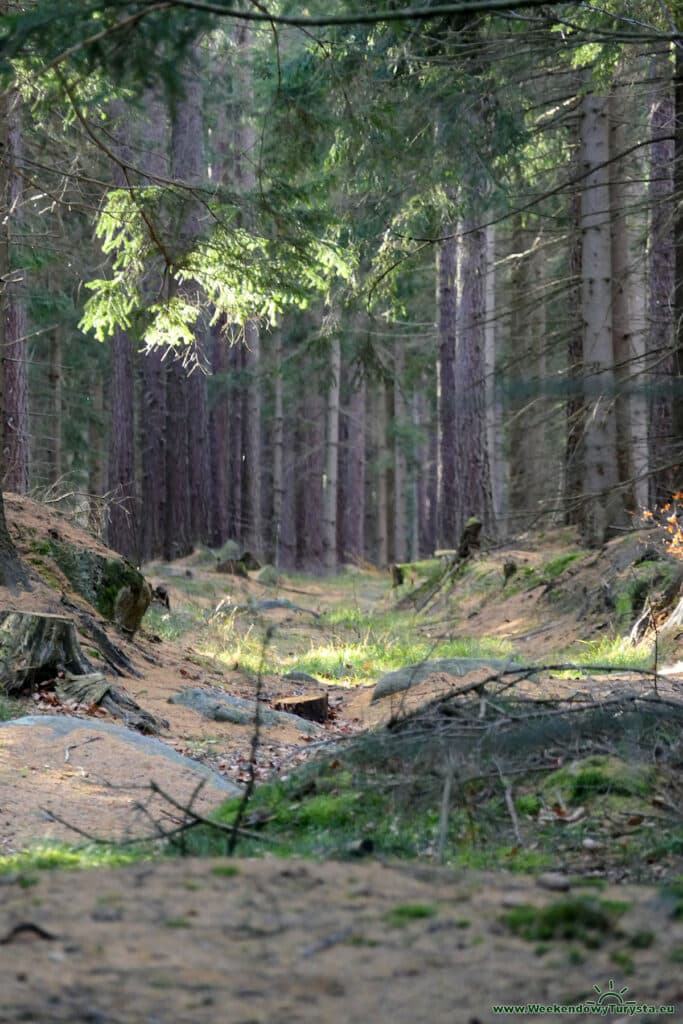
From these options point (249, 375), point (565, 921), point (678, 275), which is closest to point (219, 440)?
point (249, 375)

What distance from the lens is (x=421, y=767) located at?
5.32m

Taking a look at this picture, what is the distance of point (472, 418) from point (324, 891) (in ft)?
57.3

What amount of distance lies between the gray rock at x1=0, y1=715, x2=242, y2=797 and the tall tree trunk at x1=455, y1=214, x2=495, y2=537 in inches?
523

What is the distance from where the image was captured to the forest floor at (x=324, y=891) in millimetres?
2637

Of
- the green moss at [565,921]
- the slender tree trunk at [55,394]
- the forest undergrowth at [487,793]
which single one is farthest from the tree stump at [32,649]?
the slender tree trunk at [55,394]

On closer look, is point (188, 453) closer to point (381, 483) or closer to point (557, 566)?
point (557, 566)

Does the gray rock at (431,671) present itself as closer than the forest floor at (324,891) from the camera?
No

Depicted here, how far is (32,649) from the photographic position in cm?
877

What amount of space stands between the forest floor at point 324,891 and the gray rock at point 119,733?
0.08 metres

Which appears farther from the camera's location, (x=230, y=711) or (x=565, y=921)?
(x=230, y=711)

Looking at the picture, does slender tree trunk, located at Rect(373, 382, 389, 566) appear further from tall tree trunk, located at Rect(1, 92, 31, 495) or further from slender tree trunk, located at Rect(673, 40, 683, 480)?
slender tree trunk, located at Rect(673, 40, 683, 480)

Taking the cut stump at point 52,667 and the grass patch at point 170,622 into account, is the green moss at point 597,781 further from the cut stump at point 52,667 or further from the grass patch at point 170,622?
the grass patch at point 170,622

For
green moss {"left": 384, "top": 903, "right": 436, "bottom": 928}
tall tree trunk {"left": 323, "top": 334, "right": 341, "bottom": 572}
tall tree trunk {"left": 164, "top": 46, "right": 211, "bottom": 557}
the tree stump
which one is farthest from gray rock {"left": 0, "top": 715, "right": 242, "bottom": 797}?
tall tree trunk {"left": 323, "top": 334, "right": 341, "bottom": 572}

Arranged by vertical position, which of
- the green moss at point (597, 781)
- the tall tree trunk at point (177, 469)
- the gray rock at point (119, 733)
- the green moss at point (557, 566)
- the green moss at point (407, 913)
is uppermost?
the tall tree trunk at point (177, 469)
